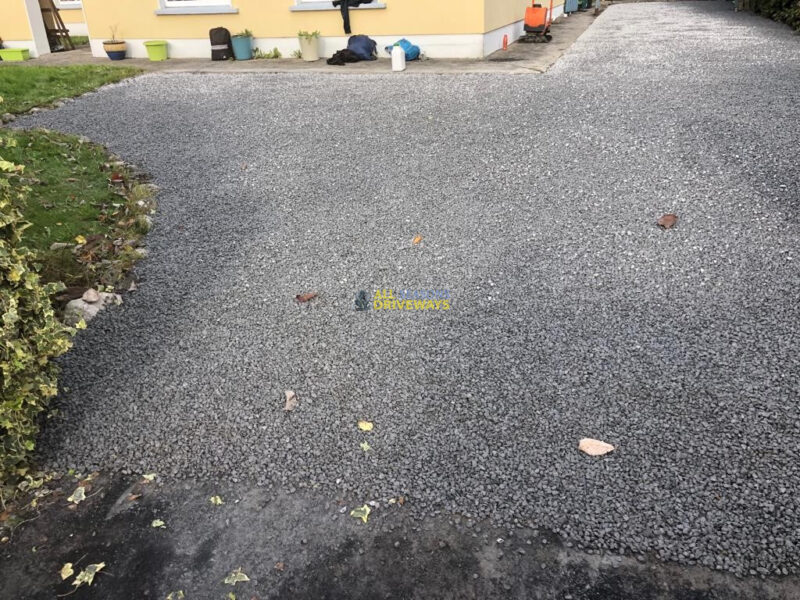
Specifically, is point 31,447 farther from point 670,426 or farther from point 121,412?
point 670,426

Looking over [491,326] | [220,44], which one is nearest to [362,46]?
[220,44]

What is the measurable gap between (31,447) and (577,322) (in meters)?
2.97

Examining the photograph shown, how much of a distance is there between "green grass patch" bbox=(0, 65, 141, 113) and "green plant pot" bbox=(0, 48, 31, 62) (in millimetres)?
2390

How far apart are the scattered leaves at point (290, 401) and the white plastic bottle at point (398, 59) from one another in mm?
8692

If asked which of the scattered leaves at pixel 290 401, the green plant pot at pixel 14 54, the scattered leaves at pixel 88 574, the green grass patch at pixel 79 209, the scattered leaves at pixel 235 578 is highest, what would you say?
the green plant pot at pixel 14 54

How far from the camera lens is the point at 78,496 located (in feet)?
8.89

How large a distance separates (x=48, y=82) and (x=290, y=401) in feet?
33.5

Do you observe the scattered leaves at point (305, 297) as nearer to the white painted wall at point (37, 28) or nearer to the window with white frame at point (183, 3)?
the window with white frame at point (183, 3)

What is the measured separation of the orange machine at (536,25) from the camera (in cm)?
1268

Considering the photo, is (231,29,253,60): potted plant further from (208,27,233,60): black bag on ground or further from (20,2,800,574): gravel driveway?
(20,2,800,574): gravel driveway

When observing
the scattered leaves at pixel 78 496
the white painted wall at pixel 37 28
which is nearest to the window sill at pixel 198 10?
the white painted wall at pixel 37 28

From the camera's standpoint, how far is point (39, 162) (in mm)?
6367

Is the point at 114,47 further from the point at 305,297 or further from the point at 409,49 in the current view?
the point at 305,297

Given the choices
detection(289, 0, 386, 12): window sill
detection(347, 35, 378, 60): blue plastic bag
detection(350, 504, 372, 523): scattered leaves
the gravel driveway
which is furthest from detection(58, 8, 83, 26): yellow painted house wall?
detection(350, 504, 372, 523): scattered leaves
